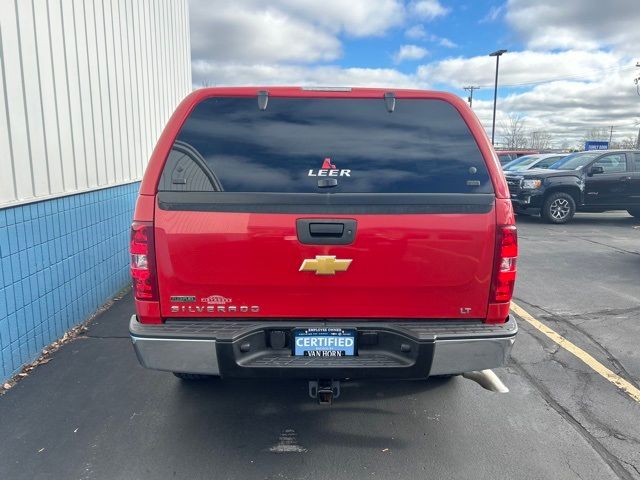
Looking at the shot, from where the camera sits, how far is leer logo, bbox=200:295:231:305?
8.80ft

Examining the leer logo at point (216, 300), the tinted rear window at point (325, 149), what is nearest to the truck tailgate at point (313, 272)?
the leer logo at point (216, 300)

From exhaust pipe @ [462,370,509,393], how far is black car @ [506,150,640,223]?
9.63 m

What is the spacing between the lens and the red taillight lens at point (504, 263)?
266 cm

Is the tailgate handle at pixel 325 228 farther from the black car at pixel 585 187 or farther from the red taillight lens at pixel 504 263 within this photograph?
the black car at pixel 585 187

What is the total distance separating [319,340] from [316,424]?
2.93ft

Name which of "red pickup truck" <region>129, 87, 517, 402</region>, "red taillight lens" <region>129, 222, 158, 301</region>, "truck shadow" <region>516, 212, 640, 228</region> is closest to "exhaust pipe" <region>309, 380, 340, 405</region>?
"red pickup truck" <region>129, 87, 517, 402</region>

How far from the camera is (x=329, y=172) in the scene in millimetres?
2686

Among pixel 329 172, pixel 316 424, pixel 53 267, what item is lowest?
pixel 316 424

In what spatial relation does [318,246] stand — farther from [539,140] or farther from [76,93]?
[539,140]

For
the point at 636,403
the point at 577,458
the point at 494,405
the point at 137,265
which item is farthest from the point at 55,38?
the point at 636,403

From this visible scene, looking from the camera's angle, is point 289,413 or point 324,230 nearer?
point 324,230

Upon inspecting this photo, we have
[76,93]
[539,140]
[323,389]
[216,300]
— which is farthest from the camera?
[539,140]

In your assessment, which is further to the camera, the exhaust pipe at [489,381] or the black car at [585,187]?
the black car at [585,187]

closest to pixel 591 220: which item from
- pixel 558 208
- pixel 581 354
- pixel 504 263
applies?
pixel 558 208
